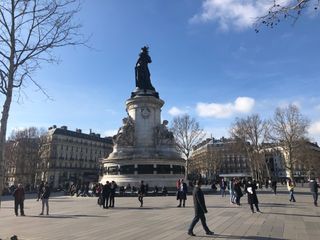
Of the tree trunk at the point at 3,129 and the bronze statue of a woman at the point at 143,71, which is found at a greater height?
the bronze statue of a woman at the point at 143,71

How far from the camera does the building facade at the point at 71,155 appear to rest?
97.8 meters

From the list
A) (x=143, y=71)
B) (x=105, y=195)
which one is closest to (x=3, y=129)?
(x=105, y=195)

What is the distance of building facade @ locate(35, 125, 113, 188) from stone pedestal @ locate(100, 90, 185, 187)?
1983 inches

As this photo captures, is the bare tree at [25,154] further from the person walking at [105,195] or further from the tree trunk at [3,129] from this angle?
the tree trunk at [3,129]

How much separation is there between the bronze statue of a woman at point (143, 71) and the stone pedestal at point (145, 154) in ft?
4.34

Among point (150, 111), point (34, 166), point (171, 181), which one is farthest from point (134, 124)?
point (34, 166)

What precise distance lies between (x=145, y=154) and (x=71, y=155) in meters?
68.2

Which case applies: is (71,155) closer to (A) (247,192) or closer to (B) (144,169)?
(B) (144,169)

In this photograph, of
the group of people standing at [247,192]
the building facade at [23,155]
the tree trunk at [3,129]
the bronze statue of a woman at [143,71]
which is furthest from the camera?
the building facade at [23,155]

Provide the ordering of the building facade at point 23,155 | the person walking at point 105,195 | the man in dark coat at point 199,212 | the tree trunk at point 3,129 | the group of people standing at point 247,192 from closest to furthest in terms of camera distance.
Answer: the man in dark coat at point 199,212 → the tree trunk at point 3,129 → the group of people standing at point 247,192 → the person walking at point 105,195 → the building facade at point 23,155

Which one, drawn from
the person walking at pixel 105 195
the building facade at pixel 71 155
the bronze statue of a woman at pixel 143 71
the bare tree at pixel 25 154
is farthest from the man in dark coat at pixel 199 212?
the building facade at pixel 71 155

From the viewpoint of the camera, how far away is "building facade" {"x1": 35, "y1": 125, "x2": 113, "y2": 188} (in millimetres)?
97825

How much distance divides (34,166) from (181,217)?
6569 centimetres

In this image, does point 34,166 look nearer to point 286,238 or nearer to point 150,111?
point 150,111
